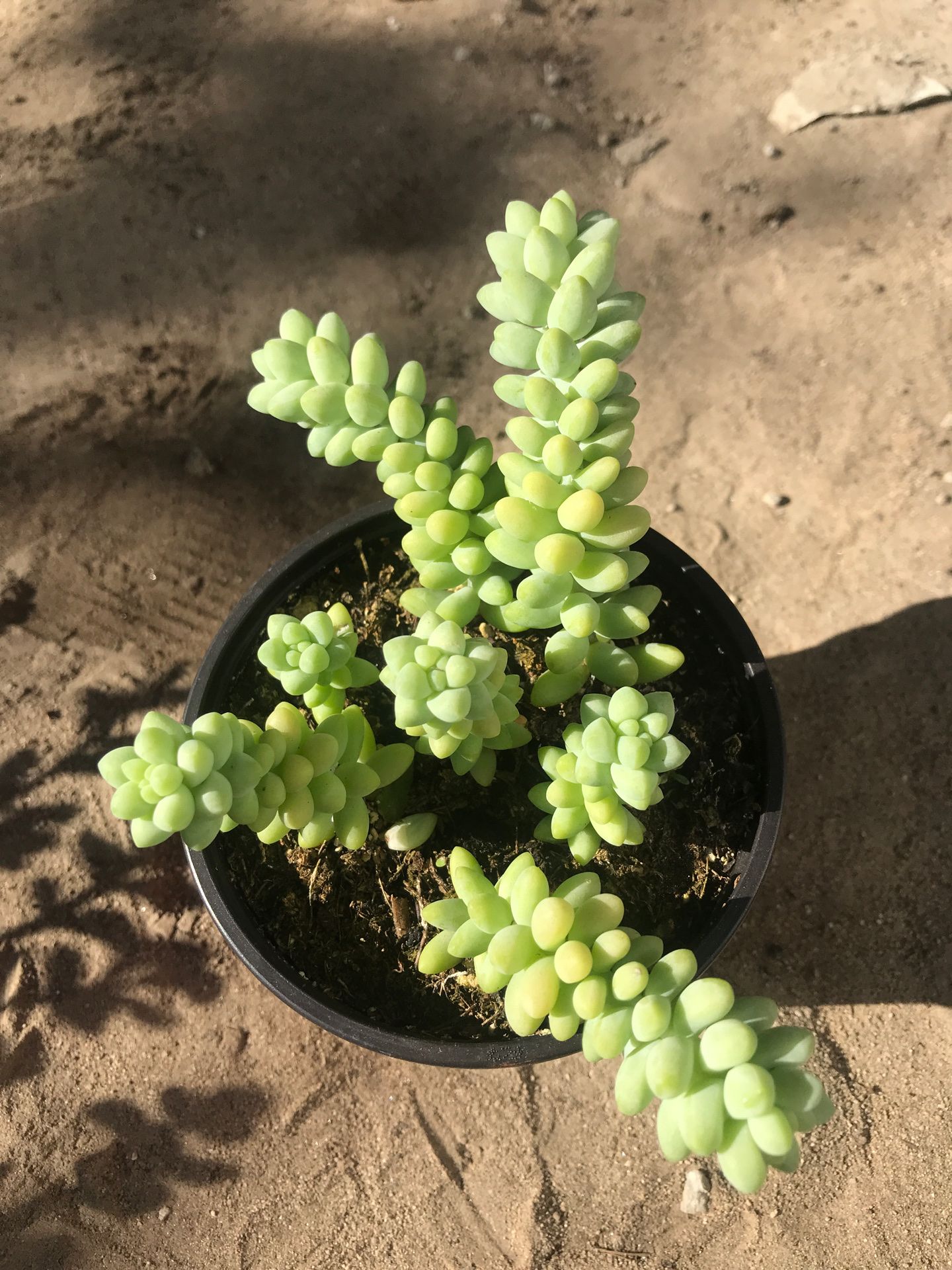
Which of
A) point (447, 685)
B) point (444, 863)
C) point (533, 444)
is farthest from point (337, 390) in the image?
point (444, 863)

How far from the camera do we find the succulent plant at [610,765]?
939 mm

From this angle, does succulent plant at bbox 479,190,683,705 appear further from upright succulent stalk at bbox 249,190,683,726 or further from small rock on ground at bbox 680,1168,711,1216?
small rock on ground at bbox 680,1168,711,1216

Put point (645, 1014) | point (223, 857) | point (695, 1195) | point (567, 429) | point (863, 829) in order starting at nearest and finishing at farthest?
point (645, 1014), point (567, 429), point (223, 857), point (695, 1195), point (863, 829)

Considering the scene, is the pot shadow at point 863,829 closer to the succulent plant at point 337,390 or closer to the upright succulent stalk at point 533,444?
the upright succulent stalk at point 533,444

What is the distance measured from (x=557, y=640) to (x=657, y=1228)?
43.2 inches

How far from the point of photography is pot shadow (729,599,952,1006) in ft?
5.35

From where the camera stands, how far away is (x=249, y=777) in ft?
2.84

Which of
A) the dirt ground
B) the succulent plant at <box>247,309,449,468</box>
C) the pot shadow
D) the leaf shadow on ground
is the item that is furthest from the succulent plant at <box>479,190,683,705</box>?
the leaf shadow on ground

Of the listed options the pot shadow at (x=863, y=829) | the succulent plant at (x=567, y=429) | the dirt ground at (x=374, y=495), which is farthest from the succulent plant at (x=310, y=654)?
the pot shadow at (x=863, y=829)

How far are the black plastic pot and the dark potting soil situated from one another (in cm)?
3

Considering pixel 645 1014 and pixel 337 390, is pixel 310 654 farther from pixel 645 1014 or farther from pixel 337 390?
pixel 645 1014

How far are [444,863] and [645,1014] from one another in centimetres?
47

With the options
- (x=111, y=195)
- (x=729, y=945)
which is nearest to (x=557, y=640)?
(x=729, y=945)

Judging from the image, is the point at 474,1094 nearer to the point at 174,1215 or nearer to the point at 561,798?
the point at 174,1215
